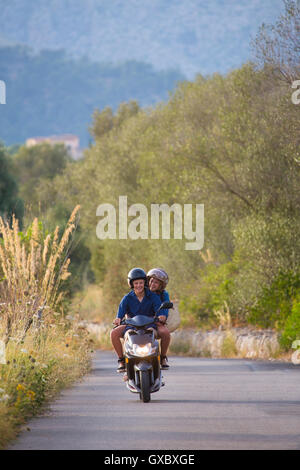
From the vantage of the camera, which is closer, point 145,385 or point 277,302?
point 145,385

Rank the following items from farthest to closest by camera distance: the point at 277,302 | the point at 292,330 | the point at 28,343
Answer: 1. the point at 277,302
2. the point at 292,330
3. the point at 28,343

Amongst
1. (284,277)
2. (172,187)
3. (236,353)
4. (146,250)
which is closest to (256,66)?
(284,277)

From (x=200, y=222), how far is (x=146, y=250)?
7.60 meters

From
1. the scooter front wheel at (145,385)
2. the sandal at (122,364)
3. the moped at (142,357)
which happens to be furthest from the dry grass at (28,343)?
the scooter front wheel at (145,385)

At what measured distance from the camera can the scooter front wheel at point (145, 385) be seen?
1310 cm

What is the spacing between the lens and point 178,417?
11.4 metres

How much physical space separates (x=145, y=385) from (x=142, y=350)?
1.51ft

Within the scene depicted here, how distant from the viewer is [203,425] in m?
10.7

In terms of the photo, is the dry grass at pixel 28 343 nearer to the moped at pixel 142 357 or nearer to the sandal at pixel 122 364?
the sandal at pixel 122 364

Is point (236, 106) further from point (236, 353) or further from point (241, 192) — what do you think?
point (236, 353)

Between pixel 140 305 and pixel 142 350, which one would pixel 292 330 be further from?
pixel 142 350

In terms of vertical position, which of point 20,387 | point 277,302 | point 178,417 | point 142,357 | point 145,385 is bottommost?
point 178,417

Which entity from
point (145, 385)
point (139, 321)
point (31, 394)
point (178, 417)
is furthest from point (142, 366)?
point (31, 394)

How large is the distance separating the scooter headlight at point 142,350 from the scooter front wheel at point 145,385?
0.83 feet
